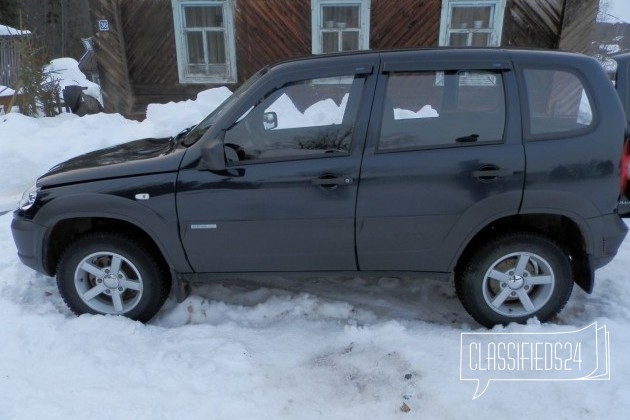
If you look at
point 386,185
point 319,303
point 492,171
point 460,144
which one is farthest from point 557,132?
point 319,303

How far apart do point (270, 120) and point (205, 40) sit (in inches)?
305

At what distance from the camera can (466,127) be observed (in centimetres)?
316

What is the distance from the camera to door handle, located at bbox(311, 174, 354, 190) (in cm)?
309

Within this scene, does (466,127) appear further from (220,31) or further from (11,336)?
(220,31)

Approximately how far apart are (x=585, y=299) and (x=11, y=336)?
13.4ft

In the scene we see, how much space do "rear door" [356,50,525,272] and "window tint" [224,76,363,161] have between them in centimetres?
20

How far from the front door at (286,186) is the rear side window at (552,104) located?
101 centimetres

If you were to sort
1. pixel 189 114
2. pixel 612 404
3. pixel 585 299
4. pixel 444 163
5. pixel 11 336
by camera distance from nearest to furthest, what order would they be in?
pixel 612 404
pixel 444 163
pixel 11 336
pixel 585 299
pixel 189 114

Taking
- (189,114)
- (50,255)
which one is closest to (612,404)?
(50,255)

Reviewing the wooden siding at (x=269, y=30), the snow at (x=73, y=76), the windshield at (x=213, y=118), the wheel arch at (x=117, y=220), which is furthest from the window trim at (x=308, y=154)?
the snow at (x=73, y=76)

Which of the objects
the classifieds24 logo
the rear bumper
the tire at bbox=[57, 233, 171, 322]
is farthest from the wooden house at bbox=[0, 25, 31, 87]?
the rear bumper

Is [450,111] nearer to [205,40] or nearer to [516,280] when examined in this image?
[516,280]

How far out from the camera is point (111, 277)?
3.42 metres

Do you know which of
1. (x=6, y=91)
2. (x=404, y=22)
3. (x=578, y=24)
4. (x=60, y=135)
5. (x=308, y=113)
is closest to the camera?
(x=308, y=113)
